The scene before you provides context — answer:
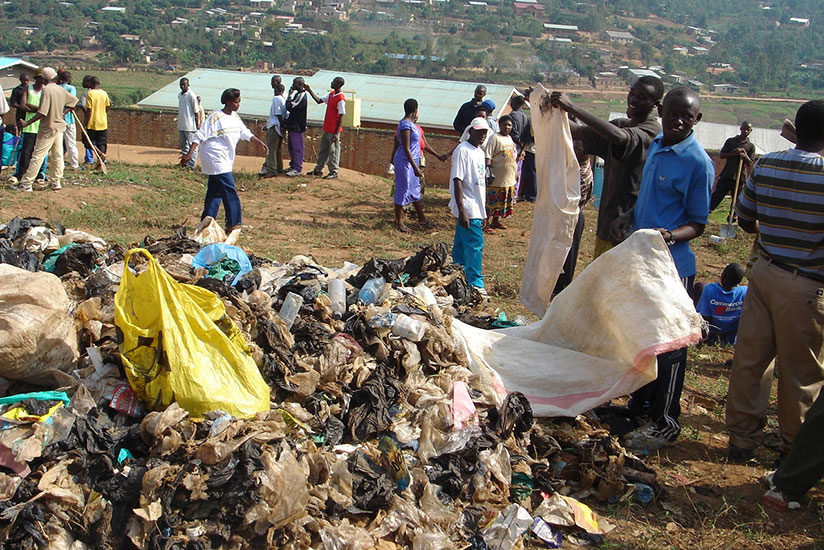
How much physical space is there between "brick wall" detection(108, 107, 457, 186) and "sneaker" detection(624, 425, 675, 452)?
13.4 meters

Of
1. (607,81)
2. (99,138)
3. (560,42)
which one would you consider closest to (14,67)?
(99,138)

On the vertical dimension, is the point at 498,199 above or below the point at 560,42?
below

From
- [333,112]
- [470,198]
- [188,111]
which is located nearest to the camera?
[470,198]

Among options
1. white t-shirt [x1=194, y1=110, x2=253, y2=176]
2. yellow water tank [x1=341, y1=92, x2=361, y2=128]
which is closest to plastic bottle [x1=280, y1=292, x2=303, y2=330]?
white t-shirt [x1=194, y1=110, x2=253, y2=176]

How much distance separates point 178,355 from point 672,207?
2.72 m

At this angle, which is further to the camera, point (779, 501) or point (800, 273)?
point (800, 273)

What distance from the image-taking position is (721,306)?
244 inches

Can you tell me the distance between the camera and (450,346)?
443 centimetres

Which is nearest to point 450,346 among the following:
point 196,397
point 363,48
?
point 196,397

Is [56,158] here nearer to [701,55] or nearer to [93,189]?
[93,189]

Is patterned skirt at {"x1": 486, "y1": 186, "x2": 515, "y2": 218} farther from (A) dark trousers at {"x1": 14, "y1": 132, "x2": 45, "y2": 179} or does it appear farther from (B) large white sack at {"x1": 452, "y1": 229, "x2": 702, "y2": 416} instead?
(A) dark trousers at {"x1": 14, "y1": 132, "x2": 45, "y2": 179}

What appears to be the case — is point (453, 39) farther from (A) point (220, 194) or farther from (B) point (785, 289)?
(B) point (785, 289)

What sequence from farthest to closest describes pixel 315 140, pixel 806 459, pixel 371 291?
pixel 315 140 → pixel 371 291 → pixel 806 459

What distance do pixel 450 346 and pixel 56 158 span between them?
8262 millimetres
